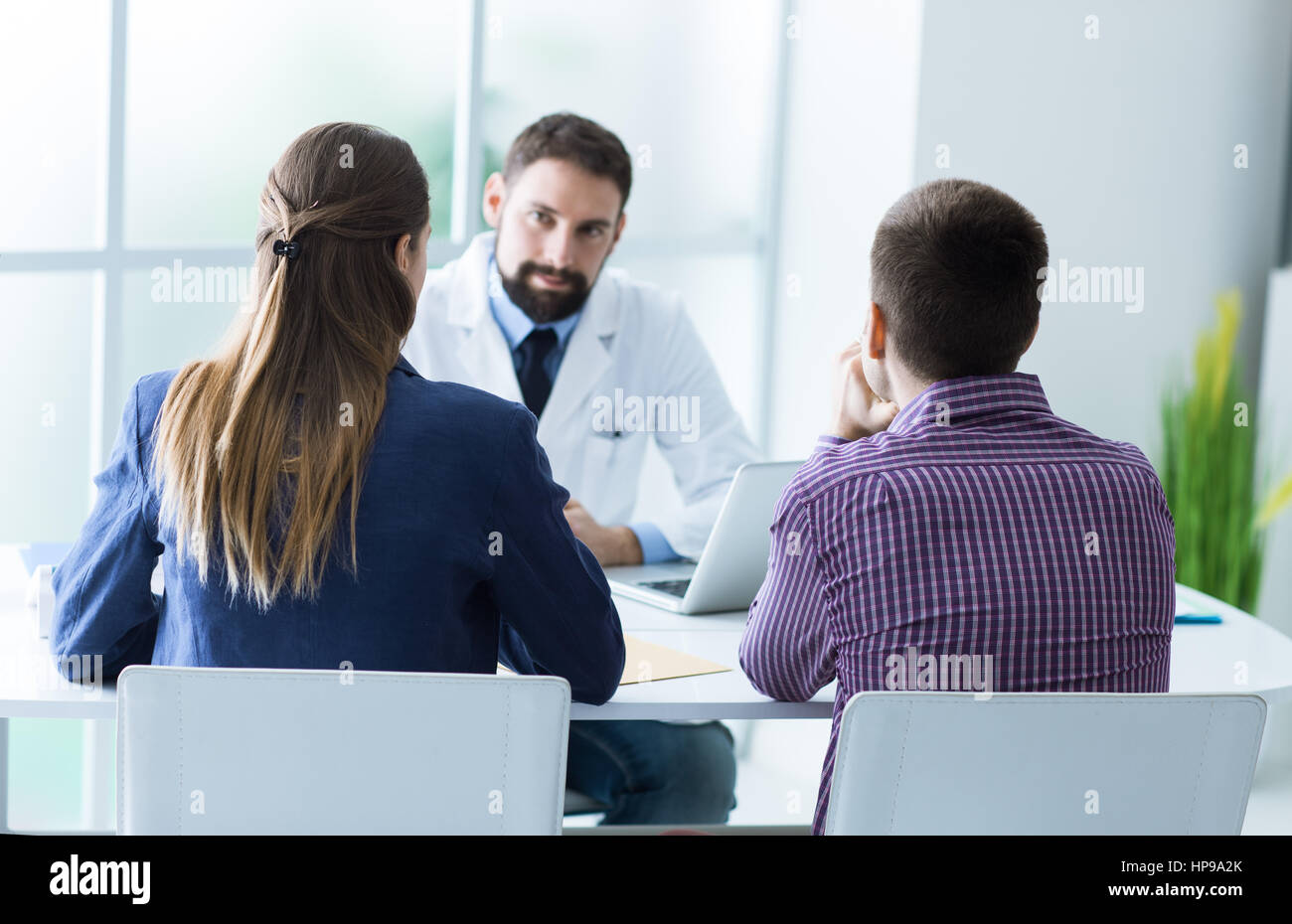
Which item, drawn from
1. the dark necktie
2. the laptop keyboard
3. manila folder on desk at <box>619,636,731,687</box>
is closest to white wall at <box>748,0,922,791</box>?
the dark necktie

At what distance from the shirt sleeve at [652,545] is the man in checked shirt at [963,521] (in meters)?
0.85

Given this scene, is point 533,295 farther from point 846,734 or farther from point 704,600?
point 846,734

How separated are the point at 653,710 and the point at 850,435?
0.49 m

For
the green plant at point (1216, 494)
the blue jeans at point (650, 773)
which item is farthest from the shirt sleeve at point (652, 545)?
the green plant at point (1216, 494)

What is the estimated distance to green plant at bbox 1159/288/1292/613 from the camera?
379 centimetres

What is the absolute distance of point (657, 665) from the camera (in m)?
1.81

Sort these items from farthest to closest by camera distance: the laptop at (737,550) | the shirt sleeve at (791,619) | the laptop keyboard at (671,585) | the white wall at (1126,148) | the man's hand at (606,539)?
1. the white wall at (1126,148)
2. the man's hand at (606,539)
3. the laptop keyboard at (671,585)
4. the laptop at (737,550)
5. the shirt sleeve at (791,619)

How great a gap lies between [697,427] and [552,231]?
554 millimetres

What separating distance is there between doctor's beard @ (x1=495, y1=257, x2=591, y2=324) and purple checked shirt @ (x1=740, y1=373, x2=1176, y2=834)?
65.2 inches

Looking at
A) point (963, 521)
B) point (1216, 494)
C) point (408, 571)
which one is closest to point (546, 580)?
point (408, 571)

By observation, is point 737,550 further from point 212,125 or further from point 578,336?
point 212,125

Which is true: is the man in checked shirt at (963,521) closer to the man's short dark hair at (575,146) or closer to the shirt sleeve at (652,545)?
the shirt sleeve at (652,545)

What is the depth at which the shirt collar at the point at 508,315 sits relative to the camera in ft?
10.4

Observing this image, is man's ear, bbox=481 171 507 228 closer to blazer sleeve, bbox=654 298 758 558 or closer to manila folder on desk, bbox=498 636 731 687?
blazer sleeve, bbox=654 298 758 558
